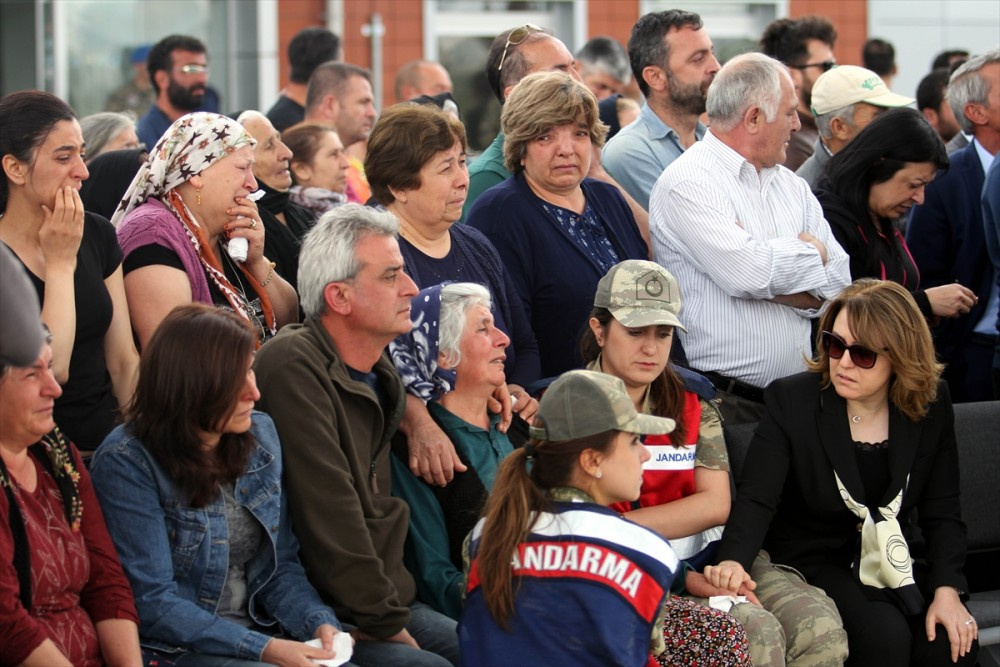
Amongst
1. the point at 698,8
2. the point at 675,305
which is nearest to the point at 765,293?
the point at 675,305

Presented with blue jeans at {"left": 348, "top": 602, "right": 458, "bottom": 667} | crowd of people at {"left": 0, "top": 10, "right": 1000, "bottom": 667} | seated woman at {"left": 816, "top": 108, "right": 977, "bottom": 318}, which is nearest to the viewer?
crowd of people at {"left": 0, "top": 10, "right": 1000, "bottom": 667}

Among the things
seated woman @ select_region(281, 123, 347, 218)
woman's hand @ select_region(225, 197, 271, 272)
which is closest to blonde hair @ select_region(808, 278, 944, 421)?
woman's hand @ select_region(225, 197, 271, 272)

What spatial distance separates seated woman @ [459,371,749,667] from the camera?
3334 millimetres

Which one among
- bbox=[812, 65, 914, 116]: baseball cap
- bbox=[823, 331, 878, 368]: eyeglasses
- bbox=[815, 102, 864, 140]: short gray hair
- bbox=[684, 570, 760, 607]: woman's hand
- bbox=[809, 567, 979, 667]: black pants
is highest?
bbox=[812, 65, 914, 116]: baseball cap

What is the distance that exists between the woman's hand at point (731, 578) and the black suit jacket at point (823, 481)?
15 centimetres

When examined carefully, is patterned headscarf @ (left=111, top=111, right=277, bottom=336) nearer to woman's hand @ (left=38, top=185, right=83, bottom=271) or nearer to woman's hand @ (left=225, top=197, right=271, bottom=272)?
woman's hand @ (left=225, top=197, right=271, bottom=272)

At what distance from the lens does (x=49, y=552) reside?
3359mm

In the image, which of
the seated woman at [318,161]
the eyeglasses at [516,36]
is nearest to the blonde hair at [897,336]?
the eyeglasses at [516,36]

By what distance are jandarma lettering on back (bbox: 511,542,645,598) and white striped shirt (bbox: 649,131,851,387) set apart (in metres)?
1.92

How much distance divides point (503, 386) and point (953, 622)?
162cm

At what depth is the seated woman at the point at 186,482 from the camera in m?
3.58

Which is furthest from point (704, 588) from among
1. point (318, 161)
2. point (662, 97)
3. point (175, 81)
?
point (175, 81)

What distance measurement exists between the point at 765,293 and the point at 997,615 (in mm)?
1400

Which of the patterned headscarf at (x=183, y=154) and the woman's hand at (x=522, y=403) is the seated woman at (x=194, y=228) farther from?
the woman's hand at (x=522, y=403)
